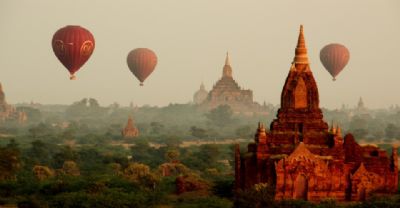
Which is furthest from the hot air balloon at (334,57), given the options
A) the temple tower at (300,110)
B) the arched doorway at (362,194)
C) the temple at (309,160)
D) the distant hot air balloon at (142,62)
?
the arched doorway at (362,194)

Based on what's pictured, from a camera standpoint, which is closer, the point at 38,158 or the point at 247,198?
the point at 247,198

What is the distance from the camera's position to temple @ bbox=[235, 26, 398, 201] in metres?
69.4

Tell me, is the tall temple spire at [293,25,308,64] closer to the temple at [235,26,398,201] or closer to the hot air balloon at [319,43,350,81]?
the temple at [235,26,398,201]

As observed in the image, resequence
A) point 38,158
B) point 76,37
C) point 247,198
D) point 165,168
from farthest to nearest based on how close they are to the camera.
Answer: point 76,37 → point 38,158 → point 165,168 → point 247,198

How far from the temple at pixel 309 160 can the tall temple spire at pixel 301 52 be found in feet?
4.07

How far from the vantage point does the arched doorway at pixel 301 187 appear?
69500mm

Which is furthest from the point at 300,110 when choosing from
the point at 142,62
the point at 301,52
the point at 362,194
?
the point at 142,62

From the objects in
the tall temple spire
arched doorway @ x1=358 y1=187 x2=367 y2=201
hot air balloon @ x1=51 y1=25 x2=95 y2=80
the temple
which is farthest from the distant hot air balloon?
arched doorway @ x1=358 y1=187 x2=367 y2=201

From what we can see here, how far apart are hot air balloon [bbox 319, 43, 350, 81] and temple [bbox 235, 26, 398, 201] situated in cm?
8765

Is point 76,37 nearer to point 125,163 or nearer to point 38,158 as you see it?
point 38,158

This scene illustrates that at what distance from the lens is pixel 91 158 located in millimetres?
119438

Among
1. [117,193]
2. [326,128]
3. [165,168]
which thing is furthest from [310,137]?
[165,168]

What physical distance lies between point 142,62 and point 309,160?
103572mm

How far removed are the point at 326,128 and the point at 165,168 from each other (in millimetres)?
30318
